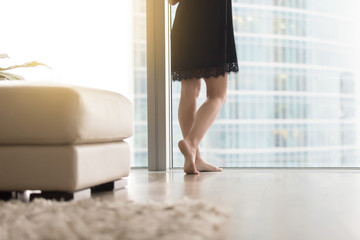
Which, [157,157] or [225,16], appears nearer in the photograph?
[225,16]

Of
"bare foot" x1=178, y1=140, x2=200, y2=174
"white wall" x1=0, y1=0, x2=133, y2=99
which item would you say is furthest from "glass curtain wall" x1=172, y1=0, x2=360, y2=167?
"white wall" x1=0, y1=0, x2=133, y2=99

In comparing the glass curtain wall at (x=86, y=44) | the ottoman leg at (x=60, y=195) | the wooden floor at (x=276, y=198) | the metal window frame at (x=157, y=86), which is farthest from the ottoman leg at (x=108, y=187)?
the glass curtain wall at (x=86, y=44)

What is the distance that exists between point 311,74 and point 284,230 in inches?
89.9

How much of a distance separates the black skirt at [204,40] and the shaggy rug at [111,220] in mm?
1571

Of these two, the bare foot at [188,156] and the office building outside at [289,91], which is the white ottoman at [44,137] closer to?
the bare foot at [188,156]

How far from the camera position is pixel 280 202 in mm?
1761

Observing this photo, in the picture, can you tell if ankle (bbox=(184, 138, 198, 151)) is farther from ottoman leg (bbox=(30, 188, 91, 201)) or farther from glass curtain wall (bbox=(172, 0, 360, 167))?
ottoman leg (bbox=(30, 188, 91, 201))

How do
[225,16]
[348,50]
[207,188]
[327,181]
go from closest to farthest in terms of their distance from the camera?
[207,188], [327,181], [225,16], [348,50]

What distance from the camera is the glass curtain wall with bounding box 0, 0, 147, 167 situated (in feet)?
11.6

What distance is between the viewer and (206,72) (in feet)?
9.80

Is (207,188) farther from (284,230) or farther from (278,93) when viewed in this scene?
(278,93)

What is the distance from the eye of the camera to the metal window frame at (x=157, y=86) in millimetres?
3379

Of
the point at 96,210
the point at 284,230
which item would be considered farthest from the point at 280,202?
the point at 96,210

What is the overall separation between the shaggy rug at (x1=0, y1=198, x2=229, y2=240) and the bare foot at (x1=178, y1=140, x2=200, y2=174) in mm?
1241
